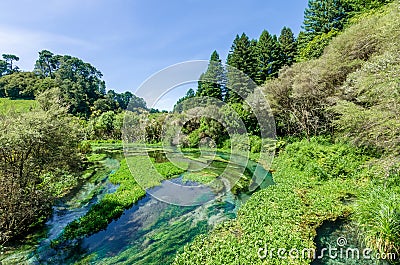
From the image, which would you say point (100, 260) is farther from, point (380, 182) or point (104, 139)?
point (104, 139)

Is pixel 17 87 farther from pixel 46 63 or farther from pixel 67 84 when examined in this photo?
pixel 46 63

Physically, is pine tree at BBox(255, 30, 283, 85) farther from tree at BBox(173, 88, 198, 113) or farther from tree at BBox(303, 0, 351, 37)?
tree at BBox(173, 88, 198, 113)

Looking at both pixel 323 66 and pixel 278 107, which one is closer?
pixel 323 66

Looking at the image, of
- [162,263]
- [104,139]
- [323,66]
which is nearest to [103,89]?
[104,139]

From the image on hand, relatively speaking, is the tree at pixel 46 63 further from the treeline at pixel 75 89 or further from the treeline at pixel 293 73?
the treeline at pixel 293 73

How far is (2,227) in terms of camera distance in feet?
29.0

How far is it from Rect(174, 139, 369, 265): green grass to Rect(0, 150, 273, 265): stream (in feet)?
4.01

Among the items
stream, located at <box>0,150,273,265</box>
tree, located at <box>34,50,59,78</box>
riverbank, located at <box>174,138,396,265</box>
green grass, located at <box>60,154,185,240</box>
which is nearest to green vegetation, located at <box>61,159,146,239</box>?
green grass, located at <box>60,154,185,240</box>

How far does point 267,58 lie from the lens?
40219 millimetres

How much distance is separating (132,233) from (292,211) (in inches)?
274

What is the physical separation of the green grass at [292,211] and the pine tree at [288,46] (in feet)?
98.4

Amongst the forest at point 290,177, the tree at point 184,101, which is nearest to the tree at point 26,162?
the forest at point 290,177

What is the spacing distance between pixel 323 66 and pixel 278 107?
8.27 m

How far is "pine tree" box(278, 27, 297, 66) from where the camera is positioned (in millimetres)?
40656
